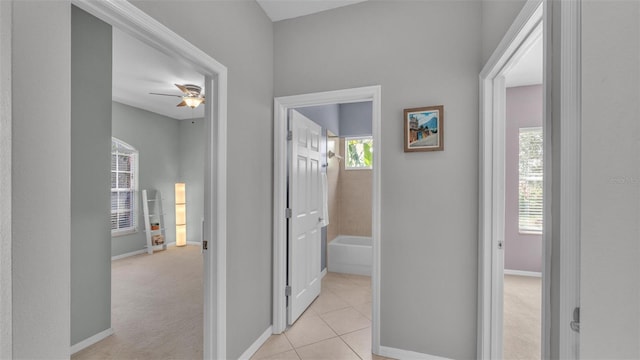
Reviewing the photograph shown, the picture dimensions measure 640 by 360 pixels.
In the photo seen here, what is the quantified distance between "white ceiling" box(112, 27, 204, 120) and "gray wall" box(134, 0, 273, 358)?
3.53 feet

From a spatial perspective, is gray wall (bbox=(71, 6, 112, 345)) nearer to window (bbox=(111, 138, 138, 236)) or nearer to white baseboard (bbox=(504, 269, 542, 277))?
window (bbox=(111, 138, 138, 236))

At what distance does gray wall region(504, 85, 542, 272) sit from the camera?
13.3 ft

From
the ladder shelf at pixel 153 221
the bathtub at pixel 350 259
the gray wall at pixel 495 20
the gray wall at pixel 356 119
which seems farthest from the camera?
the ladder shelf at pixel 153 221

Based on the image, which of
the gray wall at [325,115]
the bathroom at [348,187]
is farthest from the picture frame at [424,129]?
the bathroom at [348,187]

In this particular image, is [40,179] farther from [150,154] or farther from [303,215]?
[150,154]

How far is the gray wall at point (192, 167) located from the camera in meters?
6.15

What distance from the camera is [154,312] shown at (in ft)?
9.52

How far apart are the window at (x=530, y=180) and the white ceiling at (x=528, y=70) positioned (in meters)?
0.66

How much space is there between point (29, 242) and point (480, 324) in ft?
7.74

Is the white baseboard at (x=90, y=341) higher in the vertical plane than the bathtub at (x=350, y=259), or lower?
lower

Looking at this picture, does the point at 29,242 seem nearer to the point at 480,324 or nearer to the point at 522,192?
the point at 480,324
